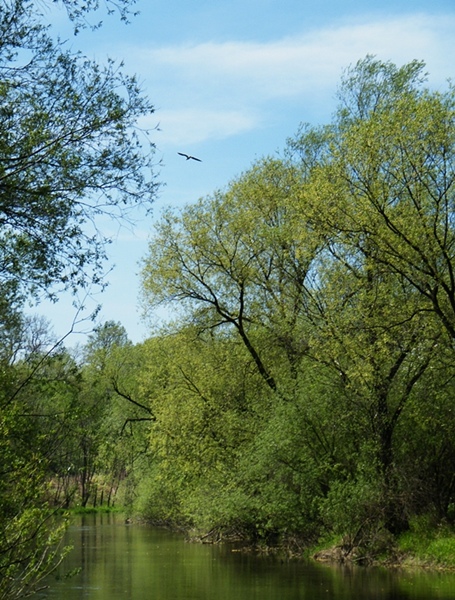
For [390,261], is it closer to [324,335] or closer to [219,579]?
[324,335]

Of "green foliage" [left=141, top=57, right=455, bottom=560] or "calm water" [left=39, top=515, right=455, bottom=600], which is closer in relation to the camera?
"calm water" [left=39, top=515, right=455, bottom=600]

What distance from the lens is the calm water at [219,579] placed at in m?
19.3

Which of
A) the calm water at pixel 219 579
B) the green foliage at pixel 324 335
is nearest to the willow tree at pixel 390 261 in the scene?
the green foliage at pixel 324 335

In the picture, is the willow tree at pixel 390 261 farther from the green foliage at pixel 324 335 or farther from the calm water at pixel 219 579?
the calm water at pixel 219 579

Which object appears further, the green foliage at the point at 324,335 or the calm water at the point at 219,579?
the green foliage at the point at 324,335

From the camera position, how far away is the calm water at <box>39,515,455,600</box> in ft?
63.3

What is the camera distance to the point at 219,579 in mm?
22609

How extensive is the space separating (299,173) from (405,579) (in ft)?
47.0

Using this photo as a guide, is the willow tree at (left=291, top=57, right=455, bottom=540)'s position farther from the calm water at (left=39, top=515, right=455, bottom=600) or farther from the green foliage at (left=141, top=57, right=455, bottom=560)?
the calm water at (left=39, top=515, right=455, bottom=600)

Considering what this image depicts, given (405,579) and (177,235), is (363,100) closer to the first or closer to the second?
(177,235)

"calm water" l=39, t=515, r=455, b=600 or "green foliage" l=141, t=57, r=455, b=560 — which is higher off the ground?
"green foliage" l=141, t=57, r=455, b=560

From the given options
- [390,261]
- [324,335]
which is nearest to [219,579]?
[324,335]

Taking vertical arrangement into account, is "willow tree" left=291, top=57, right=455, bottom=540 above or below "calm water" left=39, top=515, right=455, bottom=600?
above

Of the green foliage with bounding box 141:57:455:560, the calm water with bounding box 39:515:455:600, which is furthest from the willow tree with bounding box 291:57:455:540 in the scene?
the calm water with bounding box 39:515:455:600
